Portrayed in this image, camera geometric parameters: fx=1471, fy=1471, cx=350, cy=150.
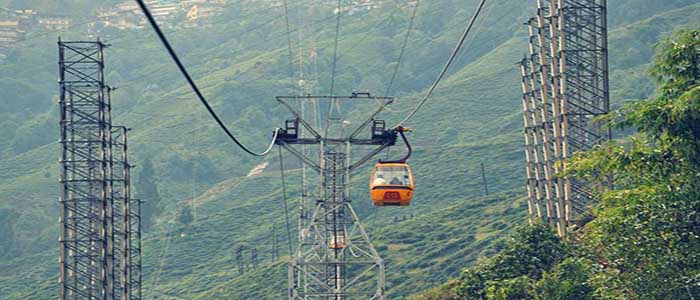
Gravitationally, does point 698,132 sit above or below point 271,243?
above

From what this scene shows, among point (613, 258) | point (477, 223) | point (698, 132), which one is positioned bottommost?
point (477, 223)

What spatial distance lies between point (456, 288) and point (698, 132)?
76.8 ft

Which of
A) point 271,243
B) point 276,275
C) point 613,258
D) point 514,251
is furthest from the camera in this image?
point 271,243

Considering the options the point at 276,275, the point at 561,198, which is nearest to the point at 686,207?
the point at 561,198

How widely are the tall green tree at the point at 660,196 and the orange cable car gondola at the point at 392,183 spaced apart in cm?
1491

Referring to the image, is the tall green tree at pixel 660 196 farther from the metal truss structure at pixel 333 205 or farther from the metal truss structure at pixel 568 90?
the metal truss structure at pixel 568 90

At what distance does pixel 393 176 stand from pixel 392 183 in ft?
0.96

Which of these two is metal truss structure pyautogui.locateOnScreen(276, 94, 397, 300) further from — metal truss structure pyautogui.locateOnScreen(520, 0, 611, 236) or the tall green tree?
the tall green tree

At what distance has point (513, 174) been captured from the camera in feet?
618

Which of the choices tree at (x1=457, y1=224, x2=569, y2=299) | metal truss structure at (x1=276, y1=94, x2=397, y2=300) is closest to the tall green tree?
tree at (x1=457, y1=224, x2=569, y2=299)

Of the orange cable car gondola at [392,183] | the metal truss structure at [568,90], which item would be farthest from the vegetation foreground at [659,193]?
the metal truss structure at [568,90]

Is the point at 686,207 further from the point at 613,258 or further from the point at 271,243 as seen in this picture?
the point at 271,243

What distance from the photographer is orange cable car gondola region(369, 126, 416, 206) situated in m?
55.5

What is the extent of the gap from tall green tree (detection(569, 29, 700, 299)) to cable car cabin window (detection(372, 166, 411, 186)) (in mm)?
14912
